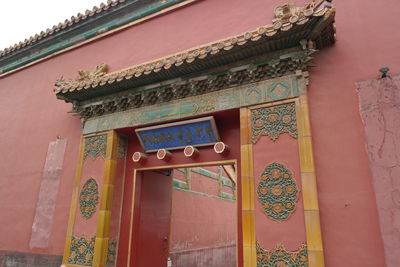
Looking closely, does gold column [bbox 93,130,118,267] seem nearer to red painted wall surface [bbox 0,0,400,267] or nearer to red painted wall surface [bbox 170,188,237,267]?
red painted wall surface [bbox 0,0,400,267]

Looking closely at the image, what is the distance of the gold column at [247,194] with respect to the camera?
3.63 m

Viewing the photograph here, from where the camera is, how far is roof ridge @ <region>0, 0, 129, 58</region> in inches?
252

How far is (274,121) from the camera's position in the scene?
3.97m

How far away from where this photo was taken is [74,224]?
5.25 meters

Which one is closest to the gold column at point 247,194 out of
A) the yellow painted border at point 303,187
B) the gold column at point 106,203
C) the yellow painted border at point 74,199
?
the yellow painted border at point 303,187

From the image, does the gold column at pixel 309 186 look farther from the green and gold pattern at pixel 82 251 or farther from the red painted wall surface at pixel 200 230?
the red painted wall surface at pixel 200 230

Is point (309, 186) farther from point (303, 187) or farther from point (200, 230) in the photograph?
point (200, 230)

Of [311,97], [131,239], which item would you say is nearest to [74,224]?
[131,239]

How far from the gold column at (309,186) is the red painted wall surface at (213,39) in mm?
107

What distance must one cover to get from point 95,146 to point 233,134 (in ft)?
9.22

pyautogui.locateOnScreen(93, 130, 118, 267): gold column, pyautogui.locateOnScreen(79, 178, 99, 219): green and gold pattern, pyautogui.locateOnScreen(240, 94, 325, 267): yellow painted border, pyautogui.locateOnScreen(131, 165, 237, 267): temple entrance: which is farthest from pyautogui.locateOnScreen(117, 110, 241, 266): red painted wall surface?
pyautogui.locateOnScreen(79, 178, 99, 219): green and gold pattern

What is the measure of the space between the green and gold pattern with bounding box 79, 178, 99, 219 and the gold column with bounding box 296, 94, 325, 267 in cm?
366

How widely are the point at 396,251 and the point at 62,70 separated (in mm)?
7474

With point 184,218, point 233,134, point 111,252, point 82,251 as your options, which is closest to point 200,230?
point 184,218
